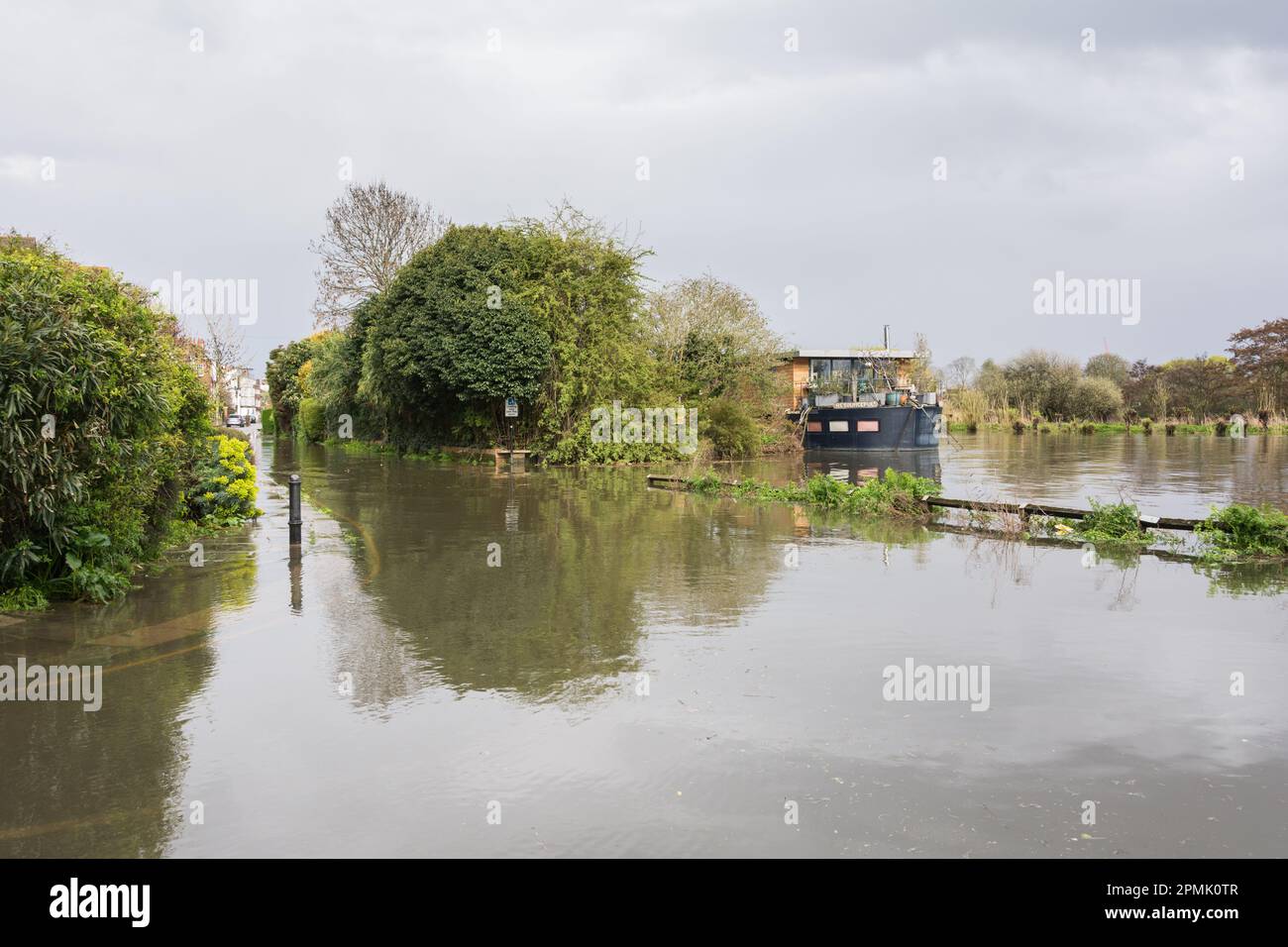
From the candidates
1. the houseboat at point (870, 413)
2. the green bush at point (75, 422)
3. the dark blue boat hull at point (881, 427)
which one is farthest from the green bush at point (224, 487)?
the dark blue boat hull at point (881, 427)

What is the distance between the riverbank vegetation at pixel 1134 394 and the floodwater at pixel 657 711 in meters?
54.1

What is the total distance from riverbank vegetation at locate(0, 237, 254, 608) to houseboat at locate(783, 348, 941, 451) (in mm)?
33169

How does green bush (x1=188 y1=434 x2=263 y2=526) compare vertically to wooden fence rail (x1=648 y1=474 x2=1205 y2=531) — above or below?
above

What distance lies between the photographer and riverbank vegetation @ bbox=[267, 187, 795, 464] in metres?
28.8

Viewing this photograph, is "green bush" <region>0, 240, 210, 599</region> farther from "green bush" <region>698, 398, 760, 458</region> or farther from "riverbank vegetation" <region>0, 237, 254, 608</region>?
"green bush" <region>698, 398, 760, 458</region>

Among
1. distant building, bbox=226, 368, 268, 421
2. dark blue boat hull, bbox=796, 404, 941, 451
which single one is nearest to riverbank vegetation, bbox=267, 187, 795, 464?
dark blue boat hull, bbox=796, 404, 941, 451

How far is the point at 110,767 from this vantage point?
16.7 ft

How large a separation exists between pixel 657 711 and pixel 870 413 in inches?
1427

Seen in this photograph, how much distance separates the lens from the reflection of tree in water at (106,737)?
14.3ft

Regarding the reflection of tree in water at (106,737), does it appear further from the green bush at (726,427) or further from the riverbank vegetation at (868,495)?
the green bush at (726,427)

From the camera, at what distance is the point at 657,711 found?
5.96 metres

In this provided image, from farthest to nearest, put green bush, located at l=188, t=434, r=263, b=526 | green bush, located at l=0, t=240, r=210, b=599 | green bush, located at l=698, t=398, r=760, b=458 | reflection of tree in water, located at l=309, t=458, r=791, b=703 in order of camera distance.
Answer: green bush, located at l=698, t=398, r=760, b=458 < green bush, located at l=188, t=434, r=263, b=526 < green bush, located at l=0, t=240, r=210, b=599 < reflection of tree in water, located at l=309, t=458, r=791, b=703

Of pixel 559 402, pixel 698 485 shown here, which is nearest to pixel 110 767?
pixel 698 485

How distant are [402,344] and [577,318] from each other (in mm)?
5683
